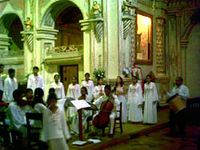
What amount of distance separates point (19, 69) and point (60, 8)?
12.0 ft

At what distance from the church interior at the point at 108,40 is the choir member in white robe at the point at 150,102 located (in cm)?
138

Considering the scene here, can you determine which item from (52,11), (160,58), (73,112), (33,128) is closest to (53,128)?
(33,128)

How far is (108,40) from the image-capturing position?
1327 cm

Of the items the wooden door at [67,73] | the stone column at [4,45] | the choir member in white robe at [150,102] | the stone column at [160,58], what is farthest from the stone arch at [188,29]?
the stone column at [4,45]

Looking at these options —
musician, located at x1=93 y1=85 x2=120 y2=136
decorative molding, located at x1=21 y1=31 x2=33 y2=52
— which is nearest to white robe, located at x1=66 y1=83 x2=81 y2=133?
musician, located at x1=93 y1=85 x2=120 y2=136

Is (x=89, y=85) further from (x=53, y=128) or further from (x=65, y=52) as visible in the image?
(x=53, y=128)

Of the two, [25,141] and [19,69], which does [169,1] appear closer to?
[19,69]

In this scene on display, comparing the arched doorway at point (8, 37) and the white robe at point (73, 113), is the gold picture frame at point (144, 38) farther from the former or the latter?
the arched doorway at point (8, 37)

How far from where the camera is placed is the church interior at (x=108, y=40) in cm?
1329

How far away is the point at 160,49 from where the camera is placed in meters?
16.0

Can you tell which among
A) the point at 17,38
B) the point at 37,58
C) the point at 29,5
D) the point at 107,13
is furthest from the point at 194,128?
the point at 17,38

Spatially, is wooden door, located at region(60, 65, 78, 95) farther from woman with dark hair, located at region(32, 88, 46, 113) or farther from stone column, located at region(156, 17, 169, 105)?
woman with dark hair, located at region(32, 88, 46, 113)

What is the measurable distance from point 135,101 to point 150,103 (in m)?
0.53

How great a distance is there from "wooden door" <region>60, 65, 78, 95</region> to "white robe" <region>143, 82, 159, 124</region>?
14.1ft
